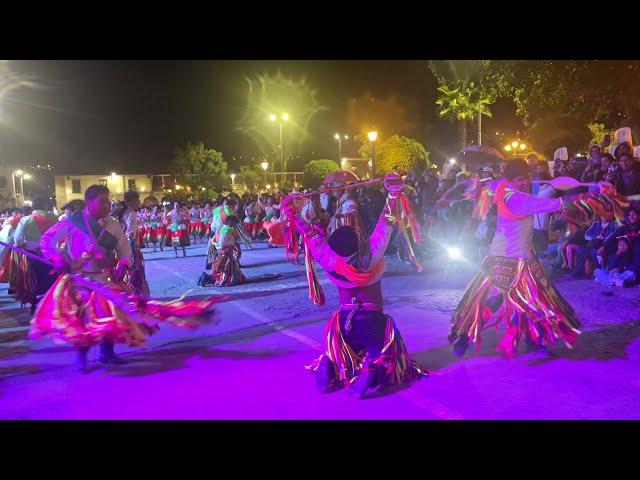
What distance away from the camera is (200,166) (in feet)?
187

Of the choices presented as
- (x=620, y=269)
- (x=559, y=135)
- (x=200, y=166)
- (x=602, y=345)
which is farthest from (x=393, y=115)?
(x=602, y=345)

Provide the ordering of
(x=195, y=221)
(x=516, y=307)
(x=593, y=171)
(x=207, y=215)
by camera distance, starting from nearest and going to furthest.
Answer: (x=516, y=307) < (x=593, y=171) < (x=207, y=215) < (x=195, y=221)

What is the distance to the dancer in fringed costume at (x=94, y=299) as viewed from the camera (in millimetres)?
5195

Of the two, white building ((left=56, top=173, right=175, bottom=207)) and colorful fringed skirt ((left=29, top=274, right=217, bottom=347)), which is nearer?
colorful fringed skirt ((left=29, top=274, right=217, bottom=347))

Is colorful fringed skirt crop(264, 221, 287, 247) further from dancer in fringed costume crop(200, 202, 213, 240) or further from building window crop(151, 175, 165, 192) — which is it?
building window crop(151, 175, 165, 192)

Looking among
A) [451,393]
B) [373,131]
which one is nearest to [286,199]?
[451,393]

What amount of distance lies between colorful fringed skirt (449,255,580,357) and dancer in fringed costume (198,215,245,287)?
20.4ft

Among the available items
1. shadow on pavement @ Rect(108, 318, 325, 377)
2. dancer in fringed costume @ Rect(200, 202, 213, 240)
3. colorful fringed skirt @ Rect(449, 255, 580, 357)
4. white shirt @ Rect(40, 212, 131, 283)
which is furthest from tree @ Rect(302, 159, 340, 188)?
colorful fringed skirt @ Rect(449, 255, 580, 357)

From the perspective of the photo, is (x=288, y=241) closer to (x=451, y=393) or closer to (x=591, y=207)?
(x=451, y=393)

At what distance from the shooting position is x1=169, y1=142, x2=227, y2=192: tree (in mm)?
56406

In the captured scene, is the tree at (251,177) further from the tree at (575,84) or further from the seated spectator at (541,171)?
the seated spectator at (541,171)

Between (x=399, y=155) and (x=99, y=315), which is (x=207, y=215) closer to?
(x=399, y=155)

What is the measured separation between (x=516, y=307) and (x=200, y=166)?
54869 mm

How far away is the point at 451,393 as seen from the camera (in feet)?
13.9
